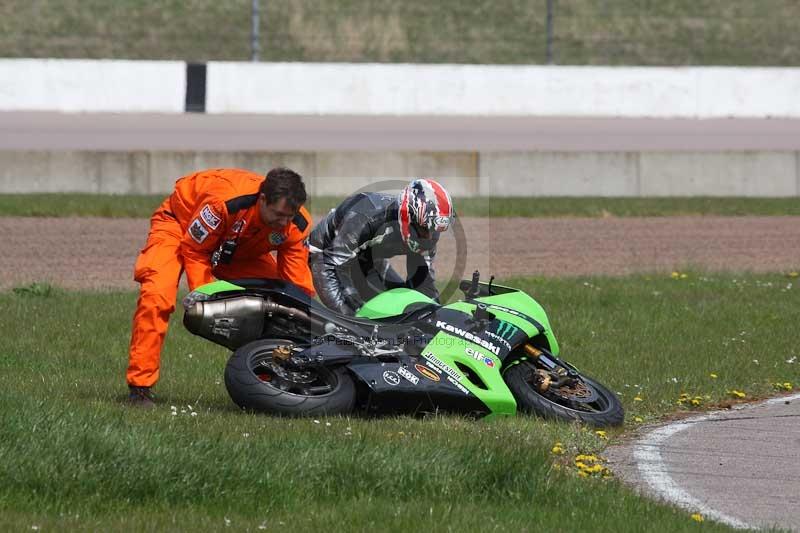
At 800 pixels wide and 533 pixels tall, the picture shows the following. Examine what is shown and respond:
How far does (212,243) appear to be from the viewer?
26.4 ft

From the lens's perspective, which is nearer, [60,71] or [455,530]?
[455,530]

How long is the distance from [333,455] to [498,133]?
23513 mm

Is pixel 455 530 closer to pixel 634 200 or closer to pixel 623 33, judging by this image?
pixel 634 200

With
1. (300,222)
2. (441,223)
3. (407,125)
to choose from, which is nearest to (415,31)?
(407,125)

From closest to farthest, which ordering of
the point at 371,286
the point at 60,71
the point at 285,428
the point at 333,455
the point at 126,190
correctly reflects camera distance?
the point at 333,455 → the point at 285,428 → the point at 371,286 → the point at 126,190 → the point at 60,71

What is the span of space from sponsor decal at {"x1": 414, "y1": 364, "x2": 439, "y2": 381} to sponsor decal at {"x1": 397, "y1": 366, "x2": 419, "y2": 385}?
42 mm

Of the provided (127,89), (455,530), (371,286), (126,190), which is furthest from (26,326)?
(127,89)

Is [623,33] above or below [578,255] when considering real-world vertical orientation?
above

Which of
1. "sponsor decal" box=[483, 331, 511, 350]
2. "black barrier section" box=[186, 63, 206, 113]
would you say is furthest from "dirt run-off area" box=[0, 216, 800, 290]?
"black barrier section" box=[186, 63, 206, 113]

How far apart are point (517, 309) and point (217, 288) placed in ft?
5.68

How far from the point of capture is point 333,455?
655 centimetres

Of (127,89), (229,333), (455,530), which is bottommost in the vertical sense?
(455,530)

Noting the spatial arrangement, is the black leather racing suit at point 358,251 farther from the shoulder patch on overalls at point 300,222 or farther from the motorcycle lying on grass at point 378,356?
the motorcycle lying on grass at point 378,356

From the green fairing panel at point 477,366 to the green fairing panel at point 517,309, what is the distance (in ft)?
0.89
